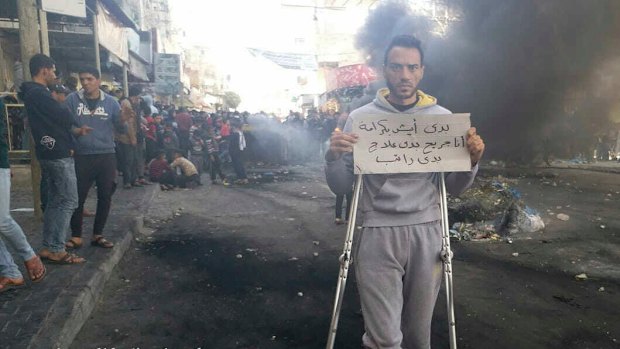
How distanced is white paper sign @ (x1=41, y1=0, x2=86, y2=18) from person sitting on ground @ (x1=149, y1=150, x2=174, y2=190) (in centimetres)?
480

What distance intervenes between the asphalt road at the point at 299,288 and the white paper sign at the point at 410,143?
1.66 meters

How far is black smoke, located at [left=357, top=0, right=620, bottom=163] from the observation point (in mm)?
11836

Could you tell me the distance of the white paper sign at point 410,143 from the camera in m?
1.92

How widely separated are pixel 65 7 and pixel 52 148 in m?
2.72

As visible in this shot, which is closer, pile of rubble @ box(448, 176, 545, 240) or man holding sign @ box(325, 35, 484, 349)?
man holding sign @ box(325, 35, 484, 349)

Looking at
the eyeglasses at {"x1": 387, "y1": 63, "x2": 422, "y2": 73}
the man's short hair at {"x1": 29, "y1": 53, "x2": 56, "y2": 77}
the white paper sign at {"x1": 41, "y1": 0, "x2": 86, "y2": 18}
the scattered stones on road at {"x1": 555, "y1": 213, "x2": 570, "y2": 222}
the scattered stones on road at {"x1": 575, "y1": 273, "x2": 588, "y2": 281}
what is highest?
the white paper sign at {"x1": 41, "y1": 0, "x2": 86, "y2": 18}

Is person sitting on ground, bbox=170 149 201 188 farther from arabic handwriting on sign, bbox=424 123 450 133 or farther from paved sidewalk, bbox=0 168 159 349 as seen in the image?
arabic handwriting on sign, bbox=424 123 450 133

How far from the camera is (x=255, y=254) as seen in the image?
5.14 metres

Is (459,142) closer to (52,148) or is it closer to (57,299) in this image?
(57,299)

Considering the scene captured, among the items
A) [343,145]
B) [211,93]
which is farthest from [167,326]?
[211,93]

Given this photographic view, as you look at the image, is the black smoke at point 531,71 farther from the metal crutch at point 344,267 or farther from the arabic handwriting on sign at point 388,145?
the metal crutch at point 344,267

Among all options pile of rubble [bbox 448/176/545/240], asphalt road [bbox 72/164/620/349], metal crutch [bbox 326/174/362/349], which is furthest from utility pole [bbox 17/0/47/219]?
pile of rubble [bbox 448/176/545/240]

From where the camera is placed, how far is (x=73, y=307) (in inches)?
119

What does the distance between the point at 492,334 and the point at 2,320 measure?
350 centimetres
